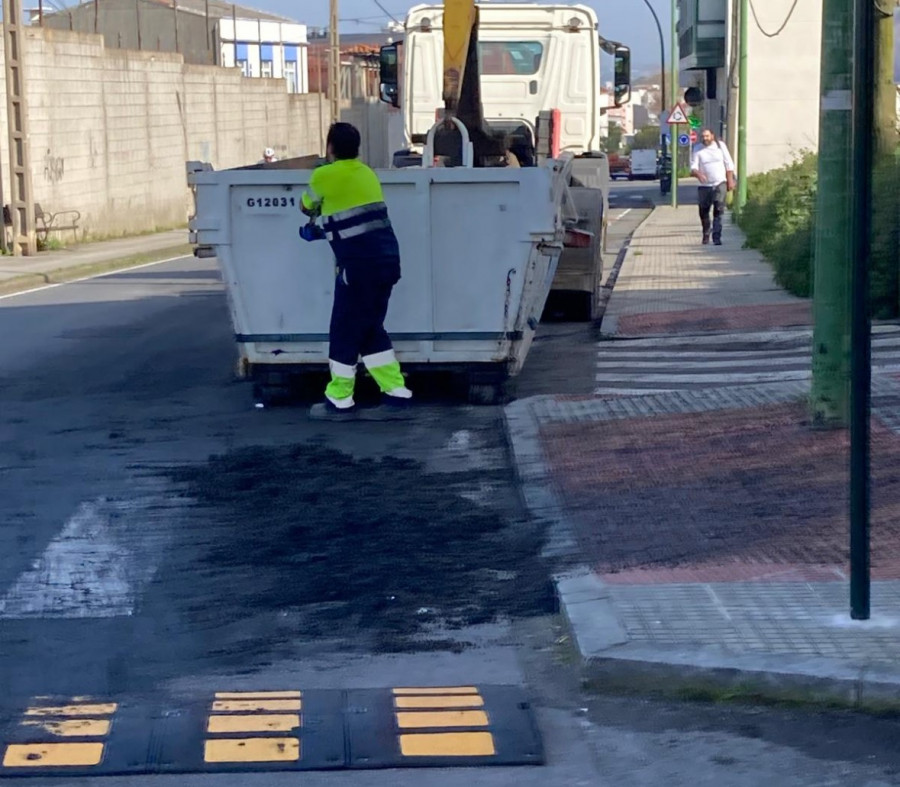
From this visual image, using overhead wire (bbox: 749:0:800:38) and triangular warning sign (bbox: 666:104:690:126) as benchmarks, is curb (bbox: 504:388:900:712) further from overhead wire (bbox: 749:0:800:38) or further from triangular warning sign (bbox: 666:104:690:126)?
overhead wire (bbox: 749:0:800:38)

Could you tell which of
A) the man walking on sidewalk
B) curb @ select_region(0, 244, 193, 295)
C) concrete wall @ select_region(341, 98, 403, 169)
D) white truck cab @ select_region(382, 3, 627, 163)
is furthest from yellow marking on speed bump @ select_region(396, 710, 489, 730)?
concrete wall @ select_region(341, 98, 403, 169)

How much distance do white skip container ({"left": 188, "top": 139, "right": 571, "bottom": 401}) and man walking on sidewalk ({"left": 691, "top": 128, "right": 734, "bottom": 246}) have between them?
13247 mm

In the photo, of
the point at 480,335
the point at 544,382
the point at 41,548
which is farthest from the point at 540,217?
the point at 41,548

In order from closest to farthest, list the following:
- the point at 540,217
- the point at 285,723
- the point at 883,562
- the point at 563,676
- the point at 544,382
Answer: the point at 285,723 → the point at 563,676 → the point at 883,562 → the point at 540,217 → the point at 544,382

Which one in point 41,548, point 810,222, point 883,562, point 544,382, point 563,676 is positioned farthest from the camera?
point 810,222

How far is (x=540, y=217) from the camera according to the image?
404 inches

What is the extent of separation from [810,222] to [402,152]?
4.82 m

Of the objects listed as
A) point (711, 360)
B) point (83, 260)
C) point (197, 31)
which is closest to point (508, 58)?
point (711, 360)

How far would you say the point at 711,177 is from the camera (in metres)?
23.5

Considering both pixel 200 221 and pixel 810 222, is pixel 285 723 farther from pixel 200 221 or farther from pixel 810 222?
pixel 810 222

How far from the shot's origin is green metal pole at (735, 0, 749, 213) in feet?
95.5

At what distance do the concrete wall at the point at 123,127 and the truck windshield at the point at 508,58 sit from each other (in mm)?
14110

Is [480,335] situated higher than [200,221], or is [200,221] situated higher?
[200,221]

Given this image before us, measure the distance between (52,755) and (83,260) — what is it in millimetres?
23543
